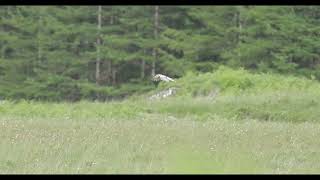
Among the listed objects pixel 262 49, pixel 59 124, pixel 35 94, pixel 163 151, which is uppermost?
pixel 163 151

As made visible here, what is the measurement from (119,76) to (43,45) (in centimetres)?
520

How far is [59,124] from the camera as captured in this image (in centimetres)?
1495

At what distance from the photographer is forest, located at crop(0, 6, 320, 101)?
32.1m

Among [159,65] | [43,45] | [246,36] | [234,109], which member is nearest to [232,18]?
[246,36]

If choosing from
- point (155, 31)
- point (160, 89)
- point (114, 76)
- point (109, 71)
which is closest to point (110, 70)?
point (109, 71)

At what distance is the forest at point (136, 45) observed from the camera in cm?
3212

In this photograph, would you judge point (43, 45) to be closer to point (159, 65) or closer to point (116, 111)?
point (159, 65)

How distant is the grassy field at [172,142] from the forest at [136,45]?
12450 millimetres

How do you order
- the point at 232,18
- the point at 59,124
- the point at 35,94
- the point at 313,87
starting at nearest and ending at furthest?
the point at 59,124 < the point at 313,87 < the point at 232,18 < the point at 35,94

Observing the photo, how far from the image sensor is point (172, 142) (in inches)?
476

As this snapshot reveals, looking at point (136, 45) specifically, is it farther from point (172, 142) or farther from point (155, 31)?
point (172, 142)

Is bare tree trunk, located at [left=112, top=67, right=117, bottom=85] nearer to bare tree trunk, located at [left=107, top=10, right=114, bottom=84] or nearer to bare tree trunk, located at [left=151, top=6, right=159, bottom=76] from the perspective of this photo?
bare tree trunk, located at [left=107, top=10, right=114, bottom=84]

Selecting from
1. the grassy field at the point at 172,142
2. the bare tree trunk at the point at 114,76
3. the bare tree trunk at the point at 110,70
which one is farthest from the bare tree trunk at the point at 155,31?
the grassy field at the point at 172,142

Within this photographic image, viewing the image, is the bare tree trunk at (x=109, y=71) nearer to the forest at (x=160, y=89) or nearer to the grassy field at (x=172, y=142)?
the forest at (x=160, y=89)
